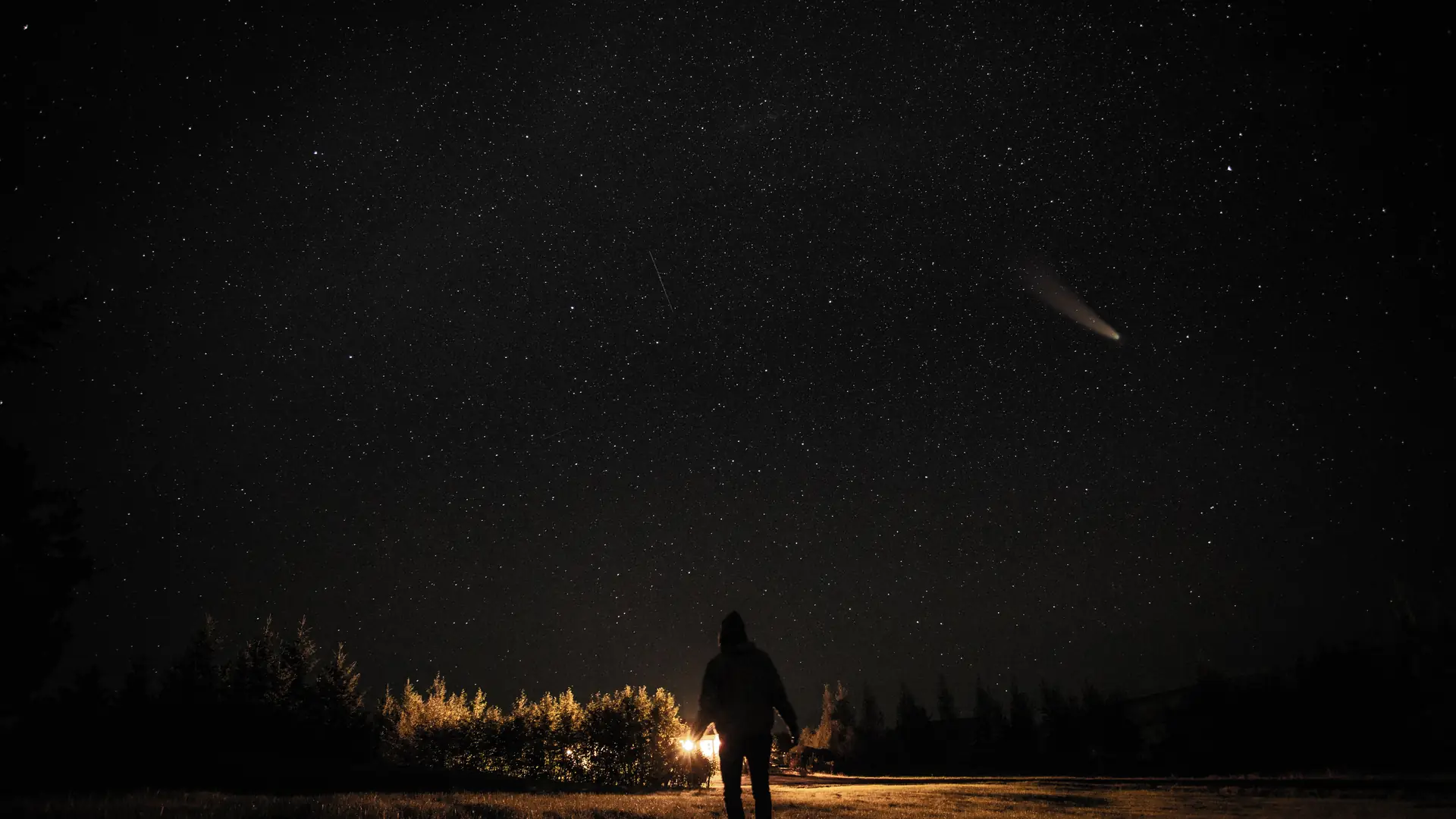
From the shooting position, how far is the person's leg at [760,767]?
6676mm

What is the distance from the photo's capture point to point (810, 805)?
55.8 ft

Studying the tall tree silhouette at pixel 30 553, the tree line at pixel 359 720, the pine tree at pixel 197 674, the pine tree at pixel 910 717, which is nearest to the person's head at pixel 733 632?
the tall tree silhouette at pixel 30 553

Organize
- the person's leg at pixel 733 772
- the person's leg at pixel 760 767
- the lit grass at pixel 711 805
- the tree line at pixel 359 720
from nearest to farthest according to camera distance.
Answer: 1. the person's leg at pixel 760 767
2. the person's leg at pixel 733 772
3. the lit grass at pixel 711 805
4. the tree line at pixel 359 720

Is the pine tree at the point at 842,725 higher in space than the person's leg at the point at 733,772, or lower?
lower

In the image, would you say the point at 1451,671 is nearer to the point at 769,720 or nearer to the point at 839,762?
the point at 839,762

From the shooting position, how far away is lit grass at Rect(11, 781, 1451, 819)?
8.12m

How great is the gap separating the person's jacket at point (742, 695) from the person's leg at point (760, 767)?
9cm

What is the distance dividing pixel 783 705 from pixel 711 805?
11719mm

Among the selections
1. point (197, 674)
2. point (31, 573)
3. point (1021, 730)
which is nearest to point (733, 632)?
point (31, 573)

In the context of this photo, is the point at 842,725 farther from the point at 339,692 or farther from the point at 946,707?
the point at 339,692

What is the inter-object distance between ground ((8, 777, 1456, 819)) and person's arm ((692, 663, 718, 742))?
4273mm

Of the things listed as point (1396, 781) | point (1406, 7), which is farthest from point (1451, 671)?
point (1406, 7)

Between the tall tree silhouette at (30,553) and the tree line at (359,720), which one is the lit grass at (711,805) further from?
the tree line at (359,720)

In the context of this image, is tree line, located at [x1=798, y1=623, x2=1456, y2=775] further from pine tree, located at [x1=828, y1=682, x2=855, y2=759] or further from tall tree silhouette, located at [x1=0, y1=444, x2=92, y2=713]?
tall tree silhouette, located at [x1=0, y1=444, x2=92, y2=713]
